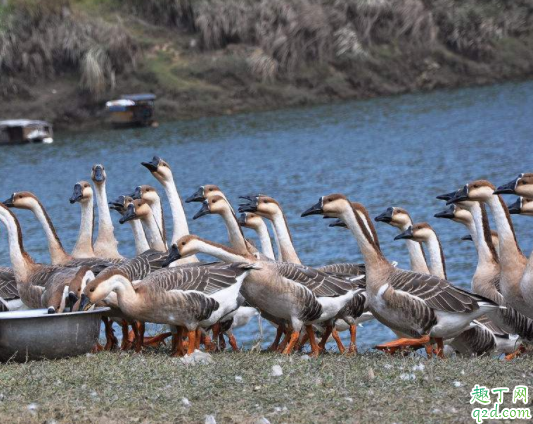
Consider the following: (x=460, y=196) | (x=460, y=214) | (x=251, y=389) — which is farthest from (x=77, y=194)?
(x=251, y=389)

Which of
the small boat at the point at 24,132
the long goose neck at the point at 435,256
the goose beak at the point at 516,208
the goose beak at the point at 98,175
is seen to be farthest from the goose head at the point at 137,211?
the small boat at the point at 24,132

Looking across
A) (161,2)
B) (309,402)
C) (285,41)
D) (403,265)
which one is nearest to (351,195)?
(403,265)

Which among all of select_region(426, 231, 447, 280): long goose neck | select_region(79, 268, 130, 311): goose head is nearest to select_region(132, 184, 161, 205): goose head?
select_region(426, 231, 447, 280): long goose neck

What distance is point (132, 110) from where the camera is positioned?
51281mm

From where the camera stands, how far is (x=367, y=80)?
57.7 metres

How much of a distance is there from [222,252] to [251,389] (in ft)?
9.78

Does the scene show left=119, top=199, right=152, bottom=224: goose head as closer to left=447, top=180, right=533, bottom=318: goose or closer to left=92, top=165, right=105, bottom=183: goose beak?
left=92, top=165, right=105, bottom=183: goose beak

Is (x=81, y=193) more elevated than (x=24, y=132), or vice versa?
(x=81, y=193)

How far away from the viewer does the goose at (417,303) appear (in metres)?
10.6

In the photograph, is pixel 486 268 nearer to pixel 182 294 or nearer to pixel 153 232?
pixel 182 294

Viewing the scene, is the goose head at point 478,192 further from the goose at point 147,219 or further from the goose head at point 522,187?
the goose at point 147,219

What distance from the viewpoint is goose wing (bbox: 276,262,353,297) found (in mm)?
11016

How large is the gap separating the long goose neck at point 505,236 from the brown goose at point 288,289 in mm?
1542

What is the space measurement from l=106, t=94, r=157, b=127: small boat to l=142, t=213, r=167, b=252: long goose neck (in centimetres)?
3712
